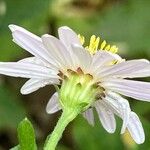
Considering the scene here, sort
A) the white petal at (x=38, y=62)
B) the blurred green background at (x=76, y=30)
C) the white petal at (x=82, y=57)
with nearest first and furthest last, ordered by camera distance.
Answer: the white petal at (x=82, y=57)
the white petal at (x=38, y=62)
the blurred green background at (x=76, y=30)

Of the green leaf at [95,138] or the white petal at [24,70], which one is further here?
the green leaf at [95,138]

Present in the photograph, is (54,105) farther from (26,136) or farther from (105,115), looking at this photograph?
(26,136)

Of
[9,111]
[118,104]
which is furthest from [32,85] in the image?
[9,111]

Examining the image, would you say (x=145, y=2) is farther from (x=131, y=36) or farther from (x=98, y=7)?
(x=98, y=7)

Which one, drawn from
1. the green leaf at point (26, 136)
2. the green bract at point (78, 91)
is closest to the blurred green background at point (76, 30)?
the green bract at point (78, 91)

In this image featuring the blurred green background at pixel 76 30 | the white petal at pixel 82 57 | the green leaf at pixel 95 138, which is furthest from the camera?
the blurred green background at pixel 76 30

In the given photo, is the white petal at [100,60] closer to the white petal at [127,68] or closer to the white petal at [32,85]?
the white petal at [127,68]

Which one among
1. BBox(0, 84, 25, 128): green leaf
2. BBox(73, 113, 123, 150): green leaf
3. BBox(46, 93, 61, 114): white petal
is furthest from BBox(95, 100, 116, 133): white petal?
BBox(0, 84, 25, 128): green leaf
